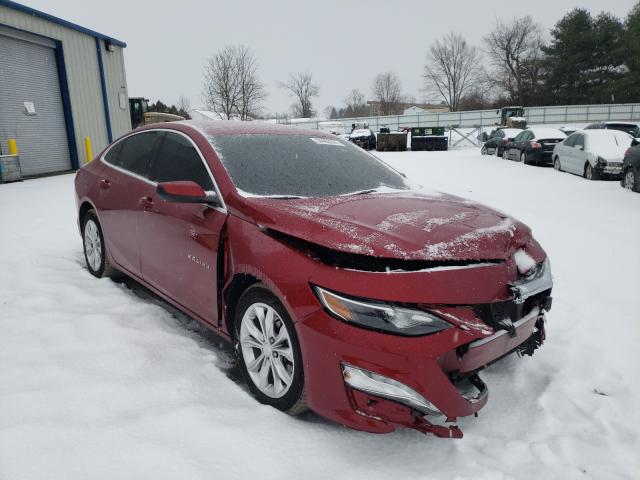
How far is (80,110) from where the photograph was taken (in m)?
14.9

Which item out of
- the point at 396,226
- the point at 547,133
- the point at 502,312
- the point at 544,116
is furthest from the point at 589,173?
the point at 544,116

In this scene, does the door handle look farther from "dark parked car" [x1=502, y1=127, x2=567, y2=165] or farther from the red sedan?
"dark parked car" [x1=502, y1=127, x2=567, y2=165]

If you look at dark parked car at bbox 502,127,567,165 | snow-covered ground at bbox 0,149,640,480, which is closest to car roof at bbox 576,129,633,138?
dark parked car at bbox 502,127,567,165

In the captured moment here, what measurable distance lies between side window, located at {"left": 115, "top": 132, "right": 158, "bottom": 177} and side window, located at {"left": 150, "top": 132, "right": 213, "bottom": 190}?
0.51 feet

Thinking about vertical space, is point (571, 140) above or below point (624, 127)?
below

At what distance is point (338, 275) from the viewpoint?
6.65 ft

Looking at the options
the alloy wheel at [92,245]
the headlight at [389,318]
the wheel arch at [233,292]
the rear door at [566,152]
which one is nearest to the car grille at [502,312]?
the headlight at [389,318]

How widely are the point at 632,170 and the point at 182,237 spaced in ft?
34.8

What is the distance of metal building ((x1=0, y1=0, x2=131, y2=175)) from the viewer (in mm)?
12367

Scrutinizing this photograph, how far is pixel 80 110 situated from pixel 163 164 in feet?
45.2

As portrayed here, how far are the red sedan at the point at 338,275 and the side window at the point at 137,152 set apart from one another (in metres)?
0.25

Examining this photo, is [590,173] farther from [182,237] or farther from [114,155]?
[182,237]

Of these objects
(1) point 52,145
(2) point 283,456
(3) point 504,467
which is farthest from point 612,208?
(1) point 52,145

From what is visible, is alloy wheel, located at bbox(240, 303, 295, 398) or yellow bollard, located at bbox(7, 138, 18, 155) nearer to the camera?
alloy wheel, located at bbox(240, 303, 295, 398)
